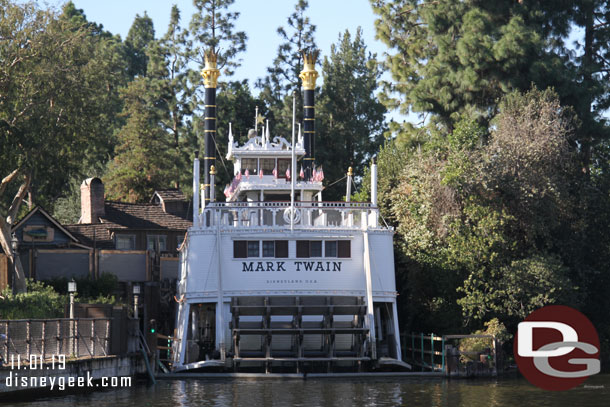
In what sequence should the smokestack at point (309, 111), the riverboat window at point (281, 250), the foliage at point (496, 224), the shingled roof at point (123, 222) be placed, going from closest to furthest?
the riverboat window at point (281, 250), the foliage at point (496, 224), the smokestack at point (309, 111), the shingled roof at point (123, 222)

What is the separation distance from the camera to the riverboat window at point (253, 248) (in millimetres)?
35438

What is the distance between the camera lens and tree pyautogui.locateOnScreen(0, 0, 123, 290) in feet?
134

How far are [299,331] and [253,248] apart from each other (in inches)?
148

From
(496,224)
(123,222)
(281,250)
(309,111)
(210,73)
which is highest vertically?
(210,73)

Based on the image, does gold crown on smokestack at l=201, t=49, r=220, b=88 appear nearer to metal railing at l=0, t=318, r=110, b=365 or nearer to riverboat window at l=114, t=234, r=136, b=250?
riverboat window at l=114, t=234, r=136, b=250

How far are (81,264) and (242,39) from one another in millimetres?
28445

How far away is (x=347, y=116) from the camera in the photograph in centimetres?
6888

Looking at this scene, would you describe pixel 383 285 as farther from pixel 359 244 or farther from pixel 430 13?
pixel 430 13

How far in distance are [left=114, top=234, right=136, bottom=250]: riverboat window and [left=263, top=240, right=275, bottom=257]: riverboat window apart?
870 inches

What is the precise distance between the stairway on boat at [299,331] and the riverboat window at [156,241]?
74.5 feet

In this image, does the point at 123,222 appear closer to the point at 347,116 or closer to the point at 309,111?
the point at 309,111

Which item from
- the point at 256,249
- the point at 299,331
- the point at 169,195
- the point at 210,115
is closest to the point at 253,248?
the point at 256,249

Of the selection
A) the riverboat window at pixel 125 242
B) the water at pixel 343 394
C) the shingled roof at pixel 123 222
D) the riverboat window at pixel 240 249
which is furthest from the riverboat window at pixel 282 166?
the riverboat window at pixel 125 242

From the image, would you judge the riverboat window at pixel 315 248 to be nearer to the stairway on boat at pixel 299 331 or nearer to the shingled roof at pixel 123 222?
the stairway on boat at pixel 299 331
